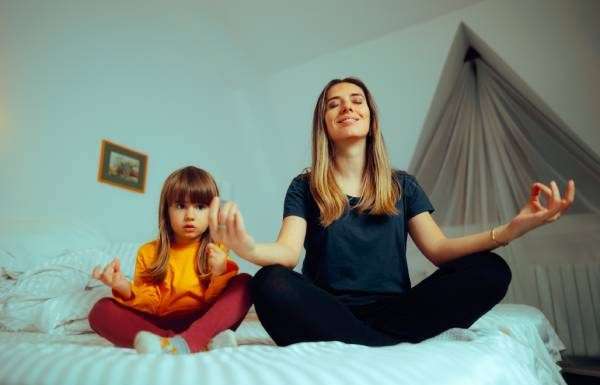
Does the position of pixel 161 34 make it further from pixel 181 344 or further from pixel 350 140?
pixel 181 344

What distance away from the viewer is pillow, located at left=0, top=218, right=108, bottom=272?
159 cm

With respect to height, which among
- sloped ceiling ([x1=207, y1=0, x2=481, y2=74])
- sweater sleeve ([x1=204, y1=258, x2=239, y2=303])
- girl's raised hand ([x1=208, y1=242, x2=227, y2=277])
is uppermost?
sloped ceiling ([x1=207, y1=0, x2=481, y2=74])

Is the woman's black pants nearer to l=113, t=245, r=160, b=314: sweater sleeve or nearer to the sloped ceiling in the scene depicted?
l=113, t=245, r=160, b=314: sweater sleeve

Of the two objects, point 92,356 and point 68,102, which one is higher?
point 68,102

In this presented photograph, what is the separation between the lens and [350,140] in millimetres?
1185

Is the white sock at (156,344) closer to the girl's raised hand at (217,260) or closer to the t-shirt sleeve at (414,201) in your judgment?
the girl's raised hand at (217,260)

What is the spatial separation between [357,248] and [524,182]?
151 centimetres

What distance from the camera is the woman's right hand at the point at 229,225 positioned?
75 cm

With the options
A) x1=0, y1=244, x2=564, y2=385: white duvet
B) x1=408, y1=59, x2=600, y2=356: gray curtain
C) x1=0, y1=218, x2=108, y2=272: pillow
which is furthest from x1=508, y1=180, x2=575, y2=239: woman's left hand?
x1=0, y1=218, x2=108, y2=272: pillow

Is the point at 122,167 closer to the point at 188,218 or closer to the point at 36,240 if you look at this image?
the point at 36,240

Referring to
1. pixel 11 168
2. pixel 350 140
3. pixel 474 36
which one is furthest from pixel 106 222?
pixel 474 36

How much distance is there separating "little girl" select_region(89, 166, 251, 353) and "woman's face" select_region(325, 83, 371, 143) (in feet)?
1.34

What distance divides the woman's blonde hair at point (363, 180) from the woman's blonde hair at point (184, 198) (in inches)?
12.6

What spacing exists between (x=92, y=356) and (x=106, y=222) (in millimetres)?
1692
